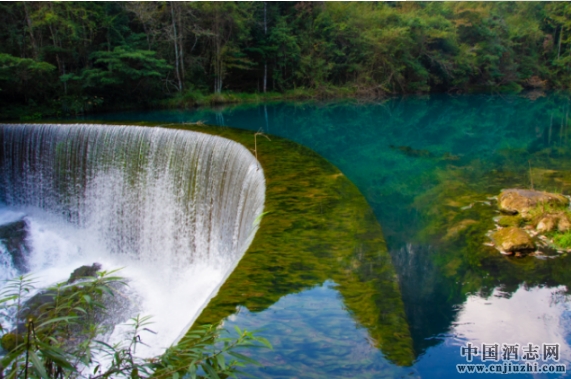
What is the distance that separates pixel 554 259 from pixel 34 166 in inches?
340

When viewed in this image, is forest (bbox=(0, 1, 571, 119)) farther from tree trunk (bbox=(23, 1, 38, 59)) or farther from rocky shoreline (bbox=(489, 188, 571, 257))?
rocky shoreline (bbox=(489, 188, 571, 257))

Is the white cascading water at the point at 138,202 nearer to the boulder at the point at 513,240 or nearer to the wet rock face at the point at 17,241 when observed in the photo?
the wet rock face at the point at 17,241

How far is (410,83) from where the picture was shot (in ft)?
74.1

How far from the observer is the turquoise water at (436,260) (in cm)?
270

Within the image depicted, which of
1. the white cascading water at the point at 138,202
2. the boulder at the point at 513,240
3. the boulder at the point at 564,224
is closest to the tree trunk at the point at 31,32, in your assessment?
the white cascading water at the point at 138,202

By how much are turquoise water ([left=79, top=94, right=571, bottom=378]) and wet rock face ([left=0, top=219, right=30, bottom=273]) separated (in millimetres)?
5463

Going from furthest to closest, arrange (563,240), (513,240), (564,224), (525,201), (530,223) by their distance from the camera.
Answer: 1. (525,201)
2. (530,223)
3. (564,224)
4. (563,240)
5. (513,240)

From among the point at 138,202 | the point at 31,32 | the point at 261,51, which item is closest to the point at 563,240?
the point at 138,202

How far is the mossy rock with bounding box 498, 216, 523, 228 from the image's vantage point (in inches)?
201

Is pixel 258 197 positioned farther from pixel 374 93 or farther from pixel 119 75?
pixel 374 93

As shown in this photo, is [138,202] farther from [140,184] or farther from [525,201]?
[525,201]

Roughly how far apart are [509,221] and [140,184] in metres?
5.74

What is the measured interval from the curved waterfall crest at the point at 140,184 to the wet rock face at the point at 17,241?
641 millimetres

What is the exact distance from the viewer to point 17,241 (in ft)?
25.8
